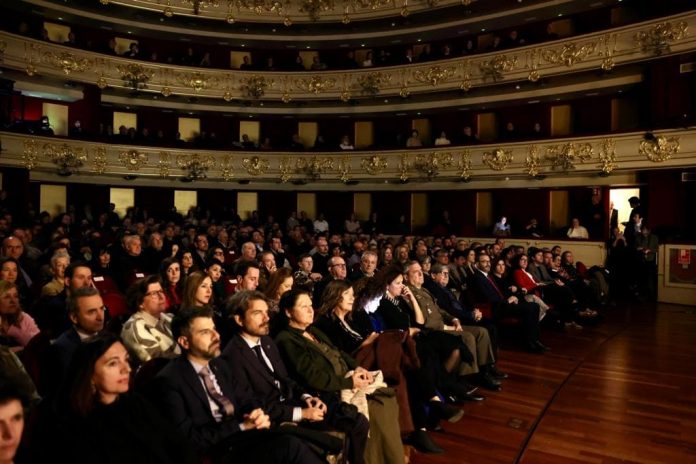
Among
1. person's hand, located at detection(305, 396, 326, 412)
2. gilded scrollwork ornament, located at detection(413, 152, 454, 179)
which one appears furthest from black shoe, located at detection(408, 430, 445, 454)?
gilded scrollwork ornament, located at detection(413, 152, 454, 179)

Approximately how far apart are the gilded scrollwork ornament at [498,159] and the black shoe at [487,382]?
8.46 m

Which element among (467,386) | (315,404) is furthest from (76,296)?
(467,386)

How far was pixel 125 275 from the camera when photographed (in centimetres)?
528

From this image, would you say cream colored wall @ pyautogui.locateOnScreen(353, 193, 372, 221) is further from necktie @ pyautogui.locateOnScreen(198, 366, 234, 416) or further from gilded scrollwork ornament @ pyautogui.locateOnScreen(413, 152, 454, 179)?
necktie @ pyautogui.locateOnScreen(198, 366, 234, 416)

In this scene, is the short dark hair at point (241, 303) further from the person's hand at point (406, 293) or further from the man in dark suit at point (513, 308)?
the man in dark suit at point (513, 308)

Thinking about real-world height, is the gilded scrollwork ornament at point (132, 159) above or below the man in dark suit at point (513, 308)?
above

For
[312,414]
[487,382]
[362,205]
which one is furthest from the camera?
[362,205]

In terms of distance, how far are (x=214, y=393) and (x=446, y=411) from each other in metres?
2.00

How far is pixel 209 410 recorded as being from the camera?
2.10 m

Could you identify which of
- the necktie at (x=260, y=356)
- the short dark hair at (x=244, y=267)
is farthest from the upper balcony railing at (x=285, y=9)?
the necktie at (x=260, y=356)

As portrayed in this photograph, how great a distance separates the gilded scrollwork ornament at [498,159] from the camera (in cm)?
1212

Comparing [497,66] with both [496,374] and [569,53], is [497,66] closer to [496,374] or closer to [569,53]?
[569,53]

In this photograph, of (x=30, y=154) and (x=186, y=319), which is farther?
(x=30, y=154)

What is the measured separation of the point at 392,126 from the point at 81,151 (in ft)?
26.5
